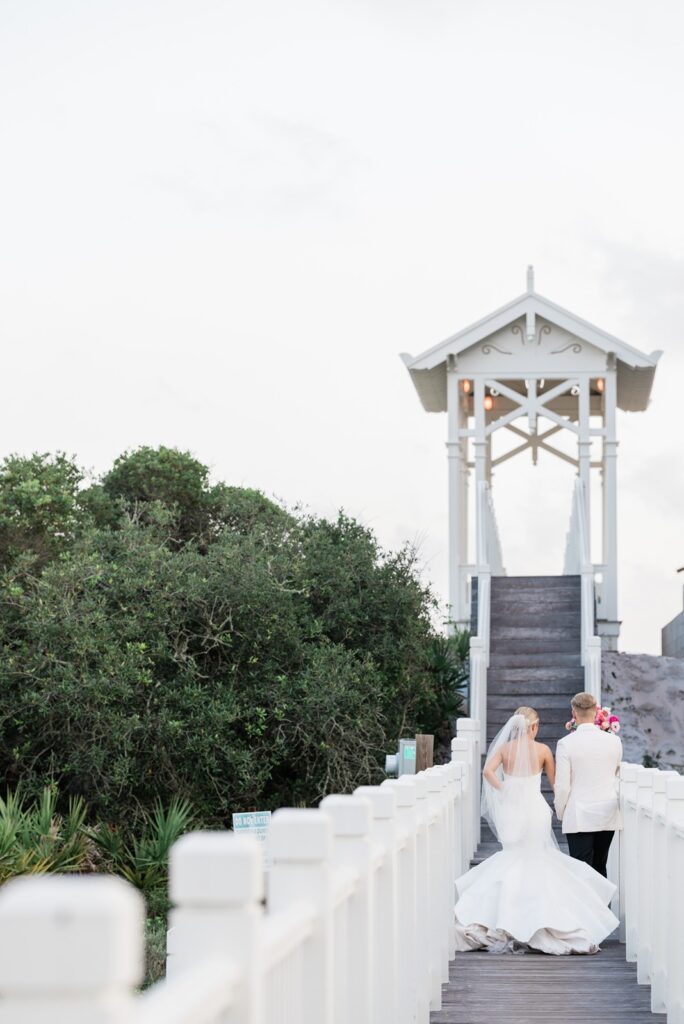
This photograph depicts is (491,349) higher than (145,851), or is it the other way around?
(491,349)

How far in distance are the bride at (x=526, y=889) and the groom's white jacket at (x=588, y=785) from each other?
60cm

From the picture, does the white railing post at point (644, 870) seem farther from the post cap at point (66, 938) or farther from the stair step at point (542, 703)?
the stair step at point (542, 703)

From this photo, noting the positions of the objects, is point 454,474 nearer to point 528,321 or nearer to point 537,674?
point 528,321

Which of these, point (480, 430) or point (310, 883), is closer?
point (310, 883)

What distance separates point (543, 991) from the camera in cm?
873

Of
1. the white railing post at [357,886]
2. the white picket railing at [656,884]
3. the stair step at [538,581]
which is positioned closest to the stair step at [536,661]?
the stair step at [538,581]

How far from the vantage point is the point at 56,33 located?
2502 cm

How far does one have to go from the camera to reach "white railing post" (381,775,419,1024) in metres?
6.44

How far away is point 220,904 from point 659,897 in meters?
6.06

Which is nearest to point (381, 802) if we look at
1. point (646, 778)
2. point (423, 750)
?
point (646, 778)

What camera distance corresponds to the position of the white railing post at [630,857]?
9938mm

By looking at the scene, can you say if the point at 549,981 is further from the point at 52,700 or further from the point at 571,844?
the point at 52,700

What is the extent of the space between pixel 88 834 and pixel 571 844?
567cm

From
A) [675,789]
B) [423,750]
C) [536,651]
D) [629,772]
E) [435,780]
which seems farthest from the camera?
[536,651]
